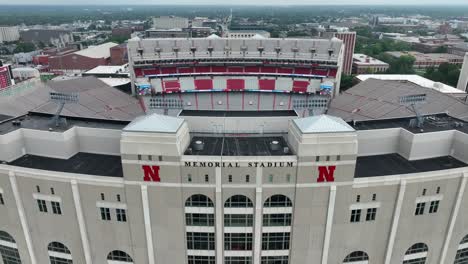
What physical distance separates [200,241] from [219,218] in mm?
4169

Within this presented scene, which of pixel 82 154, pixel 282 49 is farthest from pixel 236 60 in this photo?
pixel 82 154

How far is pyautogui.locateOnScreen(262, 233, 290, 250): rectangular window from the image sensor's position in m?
36.7

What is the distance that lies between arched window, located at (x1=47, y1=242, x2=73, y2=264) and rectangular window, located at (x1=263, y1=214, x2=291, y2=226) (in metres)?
24.0

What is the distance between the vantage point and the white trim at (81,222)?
115 ft

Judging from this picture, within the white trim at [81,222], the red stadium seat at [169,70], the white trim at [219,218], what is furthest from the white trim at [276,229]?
the red stadium seat at [169,70]

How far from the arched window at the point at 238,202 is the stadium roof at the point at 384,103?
3386 cm

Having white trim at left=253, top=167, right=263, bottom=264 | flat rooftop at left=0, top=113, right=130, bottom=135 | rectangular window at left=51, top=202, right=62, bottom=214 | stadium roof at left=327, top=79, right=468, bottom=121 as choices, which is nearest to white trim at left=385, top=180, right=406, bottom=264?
white trim at left=253, top=167, right=263, bottom=264

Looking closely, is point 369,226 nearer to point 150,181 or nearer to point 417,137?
point 417,137

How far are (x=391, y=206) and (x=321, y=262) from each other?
10186 millimetres

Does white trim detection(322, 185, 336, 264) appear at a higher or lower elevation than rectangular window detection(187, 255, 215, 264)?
higher

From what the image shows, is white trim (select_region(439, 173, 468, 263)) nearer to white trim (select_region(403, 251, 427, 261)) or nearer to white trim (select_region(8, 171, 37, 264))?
white trim (select_region(403, 251, 427, 261))

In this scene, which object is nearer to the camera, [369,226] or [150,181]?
[150,181]

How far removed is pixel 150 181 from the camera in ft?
113

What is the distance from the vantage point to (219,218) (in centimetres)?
3534
